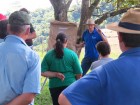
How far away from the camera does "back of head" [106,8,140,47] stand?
6.93ft

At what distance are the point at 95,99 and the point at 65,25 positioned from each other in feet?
23.2

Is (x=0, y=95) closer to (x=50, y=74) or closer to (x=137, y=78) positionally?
(x=137, y=78)

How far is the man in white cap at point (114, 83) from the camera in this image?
2051 mm

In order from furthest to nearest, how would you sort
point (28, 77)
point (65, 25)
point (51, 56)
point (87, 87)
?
1. point (65, 25)
2. point (51, 56)
3. point (28, 77)
4. point (87, 87)

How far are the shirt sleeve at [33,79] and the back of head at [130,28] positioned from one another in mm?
928

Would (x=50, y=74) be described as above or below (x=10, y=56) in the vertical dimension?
below

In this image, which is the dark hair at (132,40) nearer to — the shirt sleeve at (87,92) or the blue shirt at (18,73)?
the shirt sleeve at (87,92)

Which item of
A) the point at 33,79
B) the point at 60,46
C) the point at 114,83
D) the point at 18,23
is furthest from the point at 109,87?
the point at 60,46

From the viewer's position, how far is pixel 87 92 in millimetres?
2049

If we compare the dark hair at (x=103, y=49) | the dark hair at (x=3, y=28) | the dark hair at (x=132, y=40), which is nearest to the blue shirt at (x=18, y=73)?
the dark hair at (x=3, y=28)

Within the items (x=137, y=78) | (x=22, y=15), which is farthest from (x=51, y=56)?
(x=137, y=78)

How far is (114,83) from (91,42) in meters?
6.49

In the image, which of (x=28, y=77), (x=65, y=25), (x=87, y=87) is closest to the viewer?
(x=87, y=87)

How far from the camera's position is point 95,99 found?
6.77 ft
